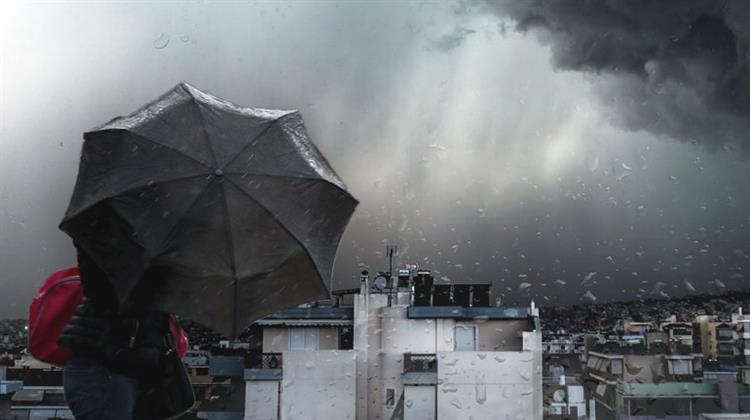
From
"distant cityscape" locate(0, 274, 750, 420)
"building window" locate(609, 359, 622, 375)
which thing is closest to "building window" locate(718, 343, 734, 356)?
"building window" locate(609, 359, 622, 375)

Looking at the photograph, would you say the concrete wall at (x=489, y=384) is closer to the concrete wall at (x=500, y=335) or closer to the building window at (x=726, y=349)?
the concrete wall at (x=500, y=335)

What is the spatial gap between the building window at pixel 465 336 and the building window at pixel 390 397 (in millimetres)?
3006

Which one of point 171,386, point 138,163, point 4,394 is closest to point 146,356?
point 171,386

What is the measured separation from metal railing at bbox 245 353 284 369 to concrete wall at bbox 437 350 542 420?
20.8 ft

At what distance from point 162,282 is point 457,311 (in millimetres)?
26405

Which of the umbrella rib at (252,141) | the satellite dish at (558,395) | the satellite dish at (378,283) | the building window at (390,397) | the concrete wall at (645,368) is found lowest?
the satellite dish at (558,395)

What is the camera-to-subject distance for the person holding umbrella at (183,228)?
318 centimetres

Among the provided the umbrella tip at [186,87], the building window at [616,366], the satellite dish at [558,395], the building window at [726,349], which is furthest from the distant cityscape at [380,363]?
the building window at [726,349]

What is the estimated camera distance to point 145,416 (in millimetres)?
3357

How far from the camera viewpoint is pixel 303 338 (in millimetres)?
30141

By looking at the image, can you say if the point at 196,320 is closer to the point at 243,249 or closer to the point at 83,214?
the point at 243,249

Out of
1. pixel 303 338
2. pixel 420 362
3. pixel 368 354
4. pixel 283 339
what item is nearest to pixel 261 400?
pixel 283 339

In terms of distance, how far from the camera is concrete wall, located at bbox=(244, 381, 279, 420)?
29.0 metres

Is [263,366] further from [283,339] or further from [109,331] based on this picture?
[109,331]
